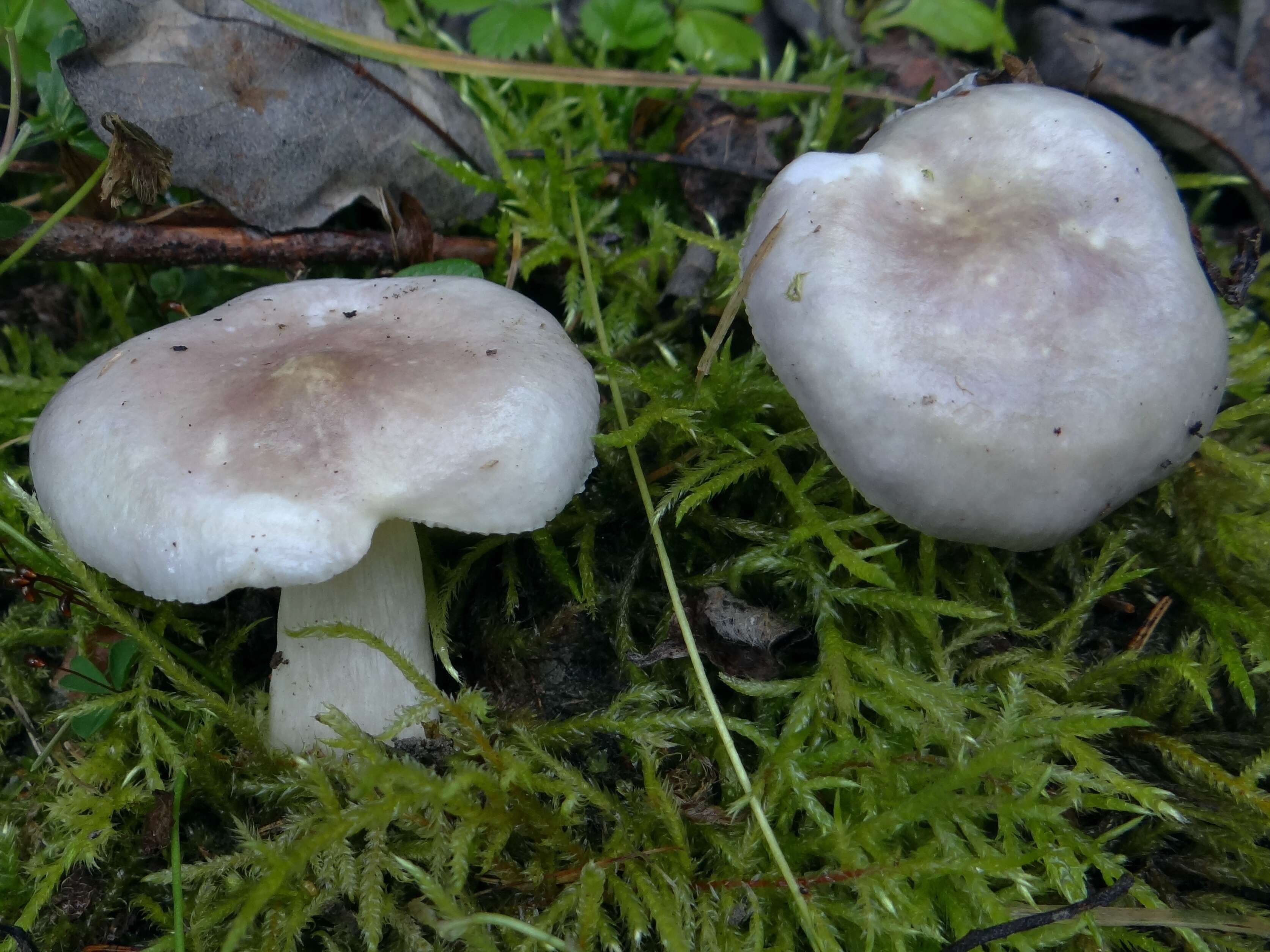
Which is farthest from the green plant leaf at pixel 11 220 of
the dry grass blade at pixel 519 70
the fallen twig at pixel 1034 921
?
the fallen twig at pixel 1034 921

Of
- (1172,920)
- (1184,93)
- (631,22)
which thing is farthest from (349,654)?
(1184,93)

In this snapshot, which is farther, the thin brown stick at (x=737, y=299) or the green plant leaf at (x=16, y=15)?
the green plant leaf at (x=16, y=15)

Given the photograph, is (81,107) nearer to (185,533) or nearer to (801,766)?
(185,533)

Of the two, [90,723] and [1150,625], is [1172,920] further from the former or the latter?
[90,723]

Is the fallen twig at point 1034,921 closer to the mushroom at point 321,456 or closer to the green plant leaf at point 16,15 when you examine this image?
the mushroom at point 321,456

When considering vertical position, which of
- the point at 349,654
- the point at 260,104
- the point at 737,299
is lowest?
the point at 349,654

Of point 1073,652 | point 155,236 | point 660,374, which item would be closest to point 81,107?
point 155,236

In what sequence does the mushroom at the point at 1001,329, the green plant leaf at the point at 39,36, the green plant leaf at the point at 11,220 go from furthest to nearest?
the green plant leaf at the point at 39,36, the green plant leaf at the point at 11,220, the mushroom at the point at 1001,329
